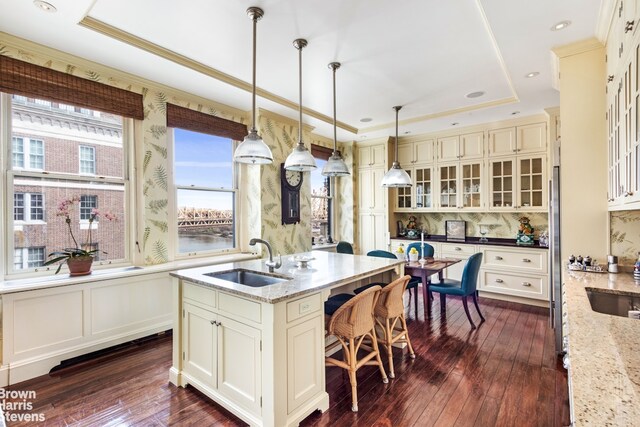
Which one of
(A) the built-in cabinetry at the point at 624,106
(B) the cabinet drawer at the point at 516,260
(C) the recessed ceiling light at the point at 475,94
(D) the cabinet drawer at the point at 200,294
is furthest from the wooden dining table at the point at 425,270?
(D) the cabinet drawer at the point at 200,294

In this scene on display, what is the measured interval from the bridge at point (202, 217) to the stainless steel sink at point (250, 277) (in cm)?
164

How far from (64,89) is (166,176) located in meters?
1.19

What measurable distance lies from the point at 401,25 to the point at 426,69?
900mm

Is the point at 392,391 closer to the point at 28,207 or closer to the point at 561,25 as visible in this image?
the point at 561,25

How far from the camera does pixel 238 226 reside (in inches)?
178

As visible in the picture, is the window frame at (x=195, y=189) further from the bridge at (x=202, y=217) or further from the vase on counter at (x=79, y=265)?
the vase on counter at (x=79, y=265)

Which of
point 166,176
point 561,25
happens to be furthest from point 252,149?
Result: point 561,25

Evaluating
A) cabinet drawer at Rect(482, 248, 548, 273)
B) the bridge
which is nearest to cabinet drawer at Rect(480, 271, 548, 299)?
cabinet drawer at Rect(482, 248, 548, 273)

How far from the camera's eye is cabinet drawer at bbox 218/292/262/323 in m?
1.88

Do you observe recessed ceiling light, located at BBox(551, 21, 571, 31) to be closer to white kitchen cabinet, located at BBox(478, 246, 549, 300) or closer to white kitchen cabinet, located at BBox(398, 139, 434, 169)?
white kitchen cabinet, located at BBox(478, 246, 549, 300)

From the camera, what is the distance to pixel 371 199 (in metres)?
6.12

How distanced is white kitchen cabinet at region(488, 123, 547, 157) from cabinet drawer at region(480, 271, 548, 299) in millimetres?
1884

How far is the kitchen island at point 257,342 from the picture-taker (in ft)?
6.04

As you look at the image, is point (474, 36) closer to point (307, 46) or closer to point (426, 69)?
point (426, 69)
